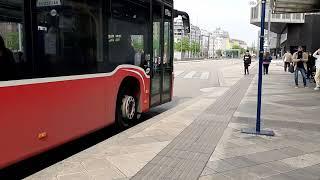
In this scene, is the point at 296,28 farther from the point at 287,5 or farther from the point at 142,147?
the point at 142,147

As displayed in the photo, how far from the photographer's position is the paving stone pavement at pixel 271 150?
205 inches

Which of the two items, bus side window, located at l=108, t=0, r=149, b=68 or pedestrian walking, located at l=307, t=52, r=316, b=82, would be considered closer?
bus side window, located at l=108, t=0, r=149, b=68

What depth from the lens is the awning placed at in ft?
69.8

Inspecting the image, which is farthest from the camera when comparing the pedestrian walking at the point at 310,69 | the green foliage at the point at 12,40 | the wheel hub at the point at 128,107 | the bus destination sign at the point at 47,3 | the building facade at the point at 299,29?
the building facade at the point at 299,29

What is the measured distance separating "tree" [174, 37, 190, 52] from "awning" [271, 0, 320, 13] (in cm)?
9419

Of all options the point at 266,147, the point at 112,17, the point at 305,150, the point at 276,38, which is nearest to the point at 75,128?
the point at 112,17

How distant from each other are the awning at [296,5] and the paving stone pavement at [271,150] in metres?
11.9

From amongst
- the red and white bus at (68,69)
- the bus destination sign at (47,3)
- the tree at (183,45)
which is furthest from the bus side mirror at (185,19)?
the tree at (183,45)

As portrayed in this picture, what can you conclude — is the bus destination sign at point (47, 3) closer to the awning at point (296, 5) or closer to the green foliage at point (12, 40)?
the green foliage at point (12, 40)

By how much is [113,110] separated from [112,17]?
165 centimetres

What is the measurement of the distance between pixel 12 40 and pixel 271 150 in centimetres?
411

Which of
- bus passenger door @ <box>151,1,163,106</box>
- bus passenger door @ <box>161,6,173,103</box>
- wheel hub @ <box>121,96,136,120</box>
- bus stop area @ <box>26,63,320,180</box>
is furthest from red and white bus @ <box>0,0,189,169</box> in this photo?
bus passenger door @ <box>161,6,173,103</box>

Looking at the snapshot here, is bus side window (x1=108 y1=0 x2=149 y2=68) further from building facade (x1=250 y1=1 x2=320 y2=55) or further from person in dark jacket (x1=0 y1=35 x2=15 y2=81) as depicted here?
building facade (x1=250 y1=1 x2=320 y2=55)

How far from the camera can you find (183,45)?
402 feet
